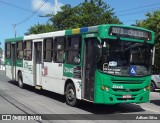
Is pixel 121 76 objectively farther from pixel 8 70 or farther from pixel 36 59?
pixel 8 70

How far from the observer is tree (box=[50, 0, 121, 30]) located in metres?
30.0

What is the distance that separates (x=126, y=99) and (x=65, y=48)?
11.1 feet

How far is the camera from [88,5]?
3080 centimetres

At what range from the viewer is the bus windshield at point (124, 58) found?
11266 mm

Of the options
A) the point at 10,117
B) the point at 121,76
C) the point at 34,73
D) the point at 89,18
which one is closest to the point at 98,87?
the point at 121,76

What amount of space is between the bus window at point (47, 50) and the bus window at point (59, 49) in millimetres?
458

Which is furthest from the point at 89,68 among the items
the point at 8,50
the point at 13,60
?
the point at 8,50

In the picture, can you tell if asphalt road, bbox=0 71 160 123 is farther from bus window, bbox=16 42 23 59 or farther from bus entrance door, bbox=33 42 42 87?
bus window, bbox=16 42 23 59

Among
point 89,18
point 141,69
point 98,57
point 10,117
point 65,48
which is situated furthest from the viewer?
point 89,18

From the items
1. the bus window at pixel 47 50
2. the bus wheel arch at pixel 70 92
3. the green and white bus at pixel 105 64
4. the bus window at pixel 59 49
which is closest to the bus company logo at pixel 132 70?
the green and white bus at pixel 105 64

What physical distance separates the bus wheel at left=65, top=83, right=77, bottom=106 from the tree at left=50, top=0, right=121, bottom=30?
55.9 ft

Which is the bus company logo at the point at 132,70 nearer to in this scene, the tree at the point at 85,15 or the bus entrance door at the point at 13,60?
the bus entrance door at the point at 13,60

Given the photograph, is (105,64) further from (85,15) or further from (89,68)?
(85,15)

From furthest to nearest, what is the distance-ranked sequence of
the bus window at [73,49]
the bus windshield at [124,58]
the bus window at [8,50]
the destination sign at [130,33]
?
the bus window at [8,50] → the bus window at [73,49] → the destination sign at [130,33] → the bus windshield at [124,58]
